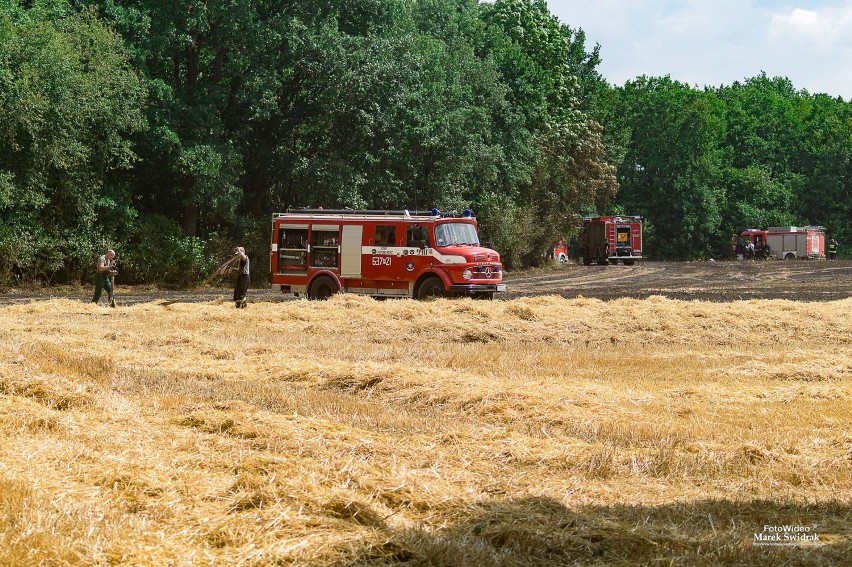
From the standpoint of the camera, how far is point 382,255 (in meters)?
29.4

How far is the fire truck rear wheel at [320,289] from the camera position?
29.8 metres

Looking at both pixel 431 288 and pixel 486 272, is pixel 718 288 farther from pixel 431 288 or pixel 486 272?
pixel 431 288

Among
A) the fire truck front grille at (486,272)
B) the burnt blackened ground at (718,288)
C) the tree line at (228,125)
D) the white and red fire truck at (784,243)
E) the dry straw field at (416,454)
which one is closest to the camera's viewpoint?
the dry straw field at (416,454)

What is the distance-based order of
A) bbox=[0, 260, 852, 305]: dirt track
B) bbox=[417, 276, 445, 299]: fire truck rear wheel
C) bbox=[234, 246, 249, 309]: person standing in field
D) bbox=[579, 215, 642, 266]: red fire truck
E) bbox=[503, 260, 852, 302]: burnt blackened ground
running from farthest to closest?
bbox=[579, 215, 642, 266]: red fire truck < bbox=[503, 260, 852, 302]: burnt blackened ground < bbox=[0, 260, 852, 305]: dirt track < bbox=[417, 276, 445, 299]: fire truck rear wheel < bbox=[234, 246, 249, 309]: person standing in field

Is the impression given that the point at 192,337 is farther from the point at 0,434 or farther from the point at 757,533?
the point at 757,533

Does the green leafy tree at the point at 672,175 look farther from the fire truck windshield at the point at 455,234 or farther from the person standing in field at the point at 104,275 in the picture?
the person standing in field at the point at 104,275

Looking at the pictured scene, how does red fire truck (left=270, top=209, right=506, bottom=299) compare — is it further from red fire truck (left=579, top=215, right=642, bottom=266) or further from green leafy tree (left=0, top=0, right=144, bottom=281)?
red fire truck (left=579, top=215, right=642, bottom=266)

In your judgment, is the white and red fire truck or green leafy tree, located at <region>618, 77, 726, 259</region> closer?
the white and red fire truck

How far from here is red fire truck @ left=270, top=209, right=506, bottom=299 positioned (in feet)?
94.9

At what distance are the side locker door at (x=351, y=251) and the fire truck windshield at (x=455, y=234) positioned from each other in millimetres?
2192

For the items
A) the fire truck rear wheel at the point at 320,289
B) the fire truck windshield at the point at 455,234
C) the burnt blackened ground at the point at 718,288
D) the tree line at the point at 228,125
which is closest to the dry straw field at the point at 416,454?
the fire truck windshield at the point at 455,234

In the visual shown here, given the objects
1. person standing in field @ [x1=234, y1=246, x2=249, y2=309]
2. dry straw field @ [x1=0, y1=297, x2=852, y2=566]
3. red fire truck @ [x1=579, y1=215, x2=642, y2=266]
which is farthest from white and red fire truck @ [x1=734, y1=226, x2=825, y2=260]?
dry straw field @ [x1=0, y1=297, x2=852, y2=566]

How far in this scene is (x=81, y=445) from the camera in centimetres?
875

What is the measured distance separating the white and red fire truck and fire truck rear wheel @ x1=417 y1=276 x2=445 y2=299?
234ft
